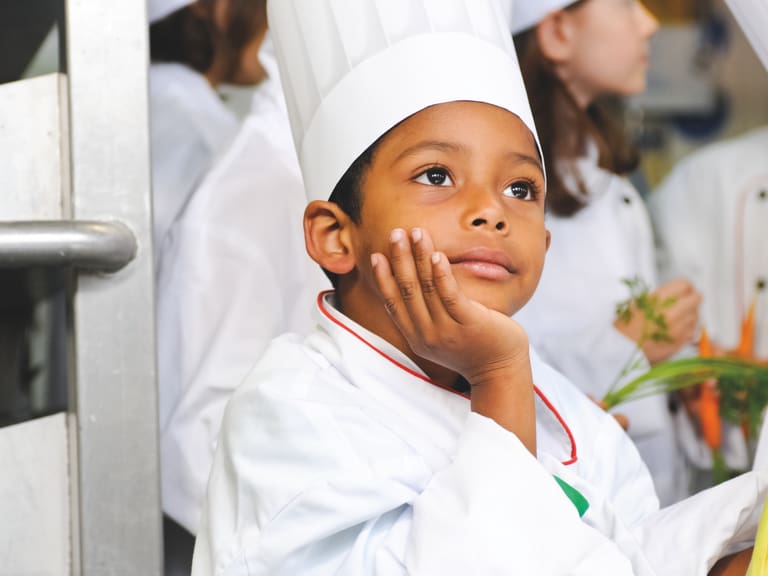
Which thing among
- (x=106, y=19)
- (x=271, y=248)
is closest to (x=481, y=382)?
(x=106, y=19)

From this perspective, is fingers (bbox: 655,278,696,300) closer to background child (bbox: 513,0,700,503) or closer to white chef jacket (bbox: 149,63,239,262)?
background child (bbox: 513,0,700,503)

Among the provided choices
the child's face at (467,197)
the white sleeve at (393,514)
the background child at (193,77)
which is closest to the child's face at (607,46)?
the background child at (193,77)

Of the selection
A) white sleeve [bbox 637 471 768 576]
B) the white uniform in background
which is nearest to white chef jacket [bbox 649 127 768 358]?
the white uniform in background

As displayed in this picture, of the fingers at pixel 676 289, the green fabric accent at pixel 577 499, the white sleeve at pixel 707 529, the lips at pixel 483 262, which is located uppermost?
the fingers at pixel 676 289

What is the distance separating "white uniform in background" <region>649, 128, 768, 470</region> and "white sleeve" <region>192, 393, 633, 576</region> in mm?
1416

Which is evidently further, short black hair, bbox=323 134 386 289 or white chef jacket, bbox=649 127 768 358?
white chef jacket, bbox=649 127 768 358

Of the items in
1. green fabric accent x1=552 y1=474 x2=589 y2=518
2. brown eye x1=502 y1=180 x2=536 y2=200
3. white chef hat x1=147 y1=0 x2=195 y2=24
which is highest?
white chef hat x1=147 y1=0 x2=195 y2=24

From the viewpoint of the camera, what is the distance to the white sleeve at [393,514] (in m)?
0.81

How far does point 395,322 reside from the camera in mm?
924

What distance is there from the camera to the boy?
833mm

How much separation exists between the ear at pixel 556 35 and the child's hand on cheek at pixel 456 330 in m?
1.18

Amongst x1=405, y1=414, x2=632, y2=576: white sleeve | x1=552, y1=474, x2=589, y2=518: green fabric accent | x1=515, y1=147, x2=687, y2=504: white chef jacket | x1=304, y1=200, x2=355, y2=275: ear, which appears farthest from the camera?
x1=515, y1=147, x2=687, y2=504: white chef jacket

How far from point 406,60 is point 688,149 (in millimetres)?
3400

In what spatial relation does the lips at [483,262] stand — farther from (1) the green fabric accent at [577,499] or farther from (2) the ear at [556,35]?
(2) the ear at [556,35]
